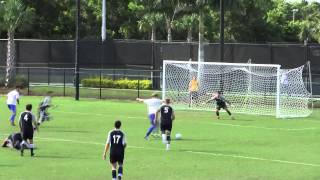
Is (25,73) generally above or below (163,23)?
below

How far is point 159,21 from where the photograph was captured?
5775 cm

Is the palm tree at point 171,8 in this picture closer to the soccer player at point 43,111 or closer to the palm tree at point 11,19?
the palm tree at point 11,19

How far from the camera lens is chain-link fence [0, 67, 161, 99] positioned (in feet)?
A: 160

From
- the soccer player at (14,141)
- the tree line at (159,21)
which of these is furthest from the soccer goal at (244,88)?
the soccer player at (14,141)

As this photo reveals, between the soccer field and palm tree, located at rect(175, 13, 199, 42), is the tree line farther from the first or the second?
the soccer field

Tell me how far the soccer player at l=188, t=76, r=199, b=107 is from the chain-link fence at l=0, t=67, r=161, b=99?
23.7 feet

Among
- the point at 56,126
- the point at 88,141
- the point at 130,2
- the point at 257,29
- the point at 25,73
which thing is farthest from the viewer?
the point at 257,29

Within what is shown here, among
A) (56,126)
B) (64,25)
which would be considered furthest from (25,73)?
(56,126)

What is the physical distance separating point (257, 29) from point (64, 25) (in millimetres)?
24825

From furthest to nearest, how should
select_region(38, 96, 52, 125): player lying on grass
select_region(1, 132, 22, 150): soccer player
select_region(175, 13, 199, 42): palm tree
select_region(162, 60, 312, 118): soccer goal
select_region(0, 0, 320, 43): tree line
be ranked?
select_region(175, 13, 199, 42): palm tree < select_region(0, 0, 320, 43): tree line < select_region(162, 60, 312, 118): soccer goal < select_region(38, 96, 52, 125): player lying on grass < select_region(1, 132, 22, 150): soccer player

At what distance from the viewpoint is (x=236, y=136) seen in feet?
85.1

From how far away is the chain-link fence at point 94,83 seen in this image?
160 ft

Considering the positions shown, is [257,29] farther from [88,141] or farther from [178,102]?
[88,141]

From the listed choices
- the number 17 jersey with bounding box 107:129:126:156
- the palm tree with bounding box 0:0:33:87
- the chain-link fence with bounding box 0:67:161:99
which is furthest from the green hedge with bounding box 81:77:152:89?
the number 17 jersey with bounding box 107:129:126:156
